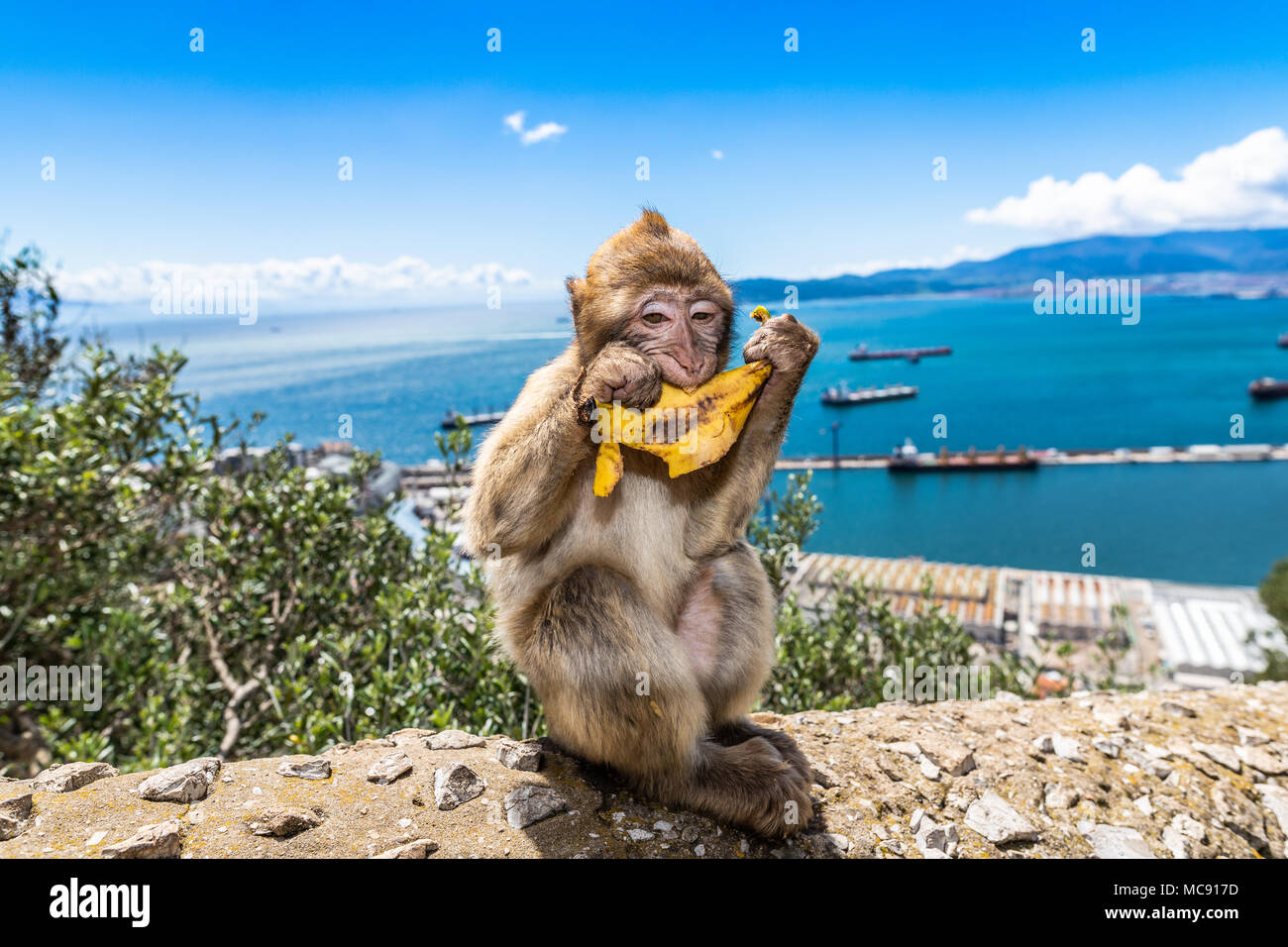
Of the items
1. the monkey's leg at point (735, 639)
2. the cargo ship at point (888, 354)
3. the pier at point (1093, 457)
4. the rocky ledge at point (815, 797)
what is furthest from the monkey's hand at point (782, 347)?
the cargo ship at point (888, 354)

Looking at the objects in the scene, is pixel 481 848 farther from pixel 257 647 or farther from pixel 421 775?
pixel 257 647

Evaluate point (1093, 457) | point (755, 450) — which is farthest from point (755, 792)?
point (1093, 457)

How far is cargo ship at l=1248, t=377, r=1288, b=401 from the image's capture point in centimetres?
11664

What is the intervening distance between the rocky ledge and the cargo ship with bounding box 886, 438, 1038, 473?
92.6m

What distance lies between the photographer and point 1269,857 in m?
4.00

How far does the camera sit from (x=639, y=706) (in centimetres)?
325
